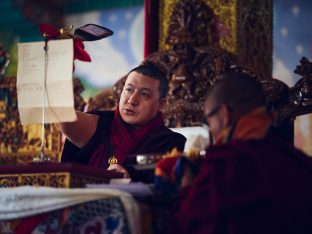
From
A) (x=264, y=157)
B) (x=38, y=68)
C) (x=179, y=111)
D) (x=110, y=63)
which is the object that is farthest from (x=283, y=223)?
(x=110, y=63)

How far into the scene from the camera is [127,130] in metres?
2.65

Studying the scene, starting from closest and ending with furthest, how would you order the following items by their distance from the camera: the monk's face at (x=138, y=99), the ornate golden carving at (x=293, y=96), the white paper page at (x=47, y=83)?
the white paper page at (x=47, y=83) → the monk's face at (x=138, y=99) → the ornate golden carving at (x=293, y=96)

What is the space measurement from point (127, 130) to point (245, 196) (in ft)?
3.31

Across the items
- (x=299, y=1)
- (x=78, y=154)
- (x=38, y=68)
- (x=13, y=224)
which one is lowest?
(x=13, y=224)

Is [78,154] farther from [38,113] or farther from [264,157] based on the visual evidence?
[264,157]

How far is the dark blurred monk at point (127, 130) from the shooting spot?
2.54 m

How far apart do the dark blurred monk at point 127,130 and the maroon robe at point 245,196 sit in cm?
72

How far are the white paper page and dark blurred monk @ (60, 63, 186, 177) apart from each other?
0.33 m

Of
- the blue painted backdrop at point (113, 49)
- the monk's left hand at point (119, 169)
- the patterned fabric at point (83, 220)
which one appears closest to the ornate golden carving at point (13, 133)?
the monk's left hand at point (119, 169)

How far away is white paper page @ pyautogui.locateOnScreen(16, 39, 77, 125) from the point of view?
6.97 ft

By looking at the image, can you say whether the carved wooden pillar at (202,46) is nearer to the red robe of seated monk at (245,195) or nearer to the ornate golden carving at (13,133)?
the ornate golden carving at (13,133)

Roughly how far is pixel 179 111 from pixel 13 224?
1.53 m

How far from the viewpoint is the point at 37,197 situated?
1931 millimetres

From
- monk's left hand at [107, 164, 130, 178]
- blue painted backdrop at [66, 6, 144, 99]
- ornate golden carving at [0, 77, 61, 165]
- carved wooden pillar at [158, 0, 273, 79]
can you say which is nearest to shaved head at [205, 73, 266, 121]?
monk's left hand at [107, 164, 130, 178]
